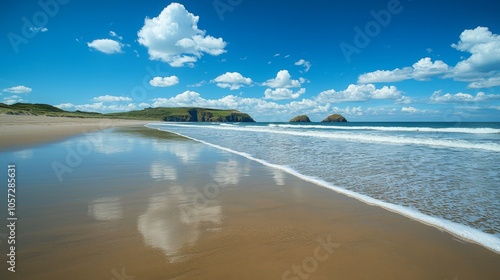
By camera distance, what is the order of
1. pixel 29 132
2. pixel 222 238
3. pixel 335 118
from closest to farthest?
1. pixel 222 238
2. pixel 29 132
3. pixel 335 118

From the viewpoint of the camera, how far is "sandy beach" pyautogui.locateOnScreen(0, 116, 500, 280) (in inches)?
120

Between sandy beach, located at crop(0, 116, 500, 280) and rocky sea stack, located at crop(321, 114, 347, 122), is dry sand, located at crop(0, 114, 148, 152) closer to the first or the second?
sandy beach, located at crop(0, 116, 500, 280)

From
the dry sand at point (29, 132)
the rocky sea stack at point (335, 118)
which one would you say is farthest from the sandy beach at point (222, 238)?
the rocky sea stack at point (335, 118)

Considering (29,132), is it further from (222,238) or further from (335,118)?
(335,118)

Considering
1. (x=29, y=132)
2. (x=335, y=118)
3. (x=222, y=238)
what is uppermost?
(x=335, y=118)

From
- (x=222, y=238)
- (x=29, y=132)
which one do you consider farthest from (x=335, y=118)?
(x=222, y=238)

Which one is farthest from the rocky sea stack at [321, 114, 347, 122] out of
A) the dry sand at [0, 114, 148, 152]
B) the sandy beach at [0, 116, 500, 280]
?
the sandy beach at [0, 116, 500, 280]

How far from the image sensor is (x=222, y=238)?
388 cm

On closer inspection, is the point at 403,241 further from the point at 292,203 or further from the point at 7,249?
the point at 7,249

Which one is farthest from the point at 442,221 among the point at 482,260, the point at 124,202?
the point at 124,202

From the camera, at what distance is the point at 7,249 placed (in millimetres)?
3469

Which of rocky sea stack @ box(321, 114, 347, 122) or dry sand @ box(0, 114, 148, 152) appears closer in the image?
dry sand @ box(0, 114, 148, 152)

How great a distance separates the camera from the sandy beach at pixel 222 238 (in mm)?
3061

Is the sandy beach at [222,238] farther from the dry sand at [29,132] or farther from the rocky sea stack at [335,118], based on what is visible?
the rocky sea stack at [335,118]
